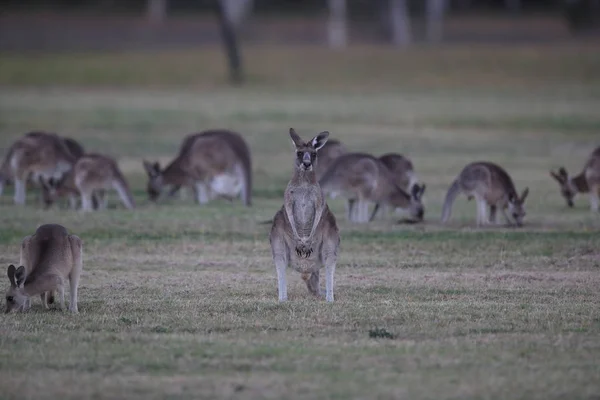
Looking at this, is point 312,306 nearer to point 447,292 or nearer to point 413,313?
point 413,313

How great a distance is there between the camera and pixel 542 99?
40562mm

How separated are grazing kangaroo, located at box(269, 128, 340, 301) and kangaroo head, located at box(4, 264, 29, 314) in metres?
2.28

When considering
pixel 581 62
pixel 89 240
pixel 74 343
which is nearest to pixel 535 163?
pixel 89 240

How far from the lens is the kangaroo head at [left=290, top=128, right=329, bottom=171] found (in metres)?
10.9

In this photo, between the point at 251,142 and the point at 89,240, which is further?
the point at 251,142

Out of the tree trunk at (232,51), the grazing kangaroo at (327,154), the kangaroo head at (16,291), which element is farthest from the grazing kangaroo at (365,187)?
the tree trunk at (232,51)

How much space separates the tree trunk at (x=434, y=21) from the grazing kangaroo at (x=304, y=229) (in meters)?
46.4

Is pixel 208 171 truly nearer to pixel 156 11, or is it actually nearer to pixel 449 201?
pixel 449 201

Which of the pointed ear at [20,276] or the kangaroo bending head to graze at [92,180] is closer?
the pointed ear at [20,276]

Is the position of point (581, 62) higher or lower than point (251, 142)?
higher

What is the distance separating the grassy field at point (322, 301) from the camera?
26.7 ft

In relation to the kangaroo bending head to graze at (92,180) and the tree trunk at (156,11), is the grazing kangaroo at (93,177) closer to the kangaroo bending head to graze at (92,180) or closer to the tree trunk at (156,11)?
the kangaroo bending head to graze at (92,180)

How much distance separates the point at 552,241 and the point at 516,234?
59 cm

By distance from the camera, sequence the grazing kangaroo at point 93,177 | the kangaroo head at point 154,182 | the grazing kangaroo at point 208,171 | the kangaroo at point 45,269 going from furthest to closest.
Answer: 1. the kangaroo head at point 154,182
2. the grazing kangaroo at point 208,171
3. the grazing kangaroo at point 93,177
4. the kangaroo at point 45,269
